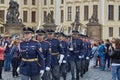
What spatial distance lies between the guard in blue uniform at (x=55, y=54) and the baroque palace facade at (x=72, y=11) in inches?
1782

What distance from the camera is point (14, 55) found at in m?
21.4

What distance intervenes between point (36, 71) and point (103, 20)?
168 feet

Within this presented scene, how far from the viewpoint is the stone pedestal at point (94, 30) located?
181ft

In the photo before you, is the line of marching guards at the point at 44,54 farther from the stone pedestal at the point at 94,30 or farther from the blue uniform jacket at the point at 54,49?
the stone pedestal at the point at 94,30

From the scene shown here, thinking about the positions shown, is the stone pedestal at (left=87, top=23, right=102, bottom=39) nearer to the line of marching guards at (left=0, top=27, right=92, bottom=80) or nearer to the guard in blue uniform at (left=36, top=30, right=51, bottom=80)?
the line of marching guards at (left=0, top=27, right=92, bottom=80)

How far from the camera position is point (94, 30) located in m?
56.8

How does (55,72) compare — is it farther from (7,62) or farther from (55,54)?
(7,62)

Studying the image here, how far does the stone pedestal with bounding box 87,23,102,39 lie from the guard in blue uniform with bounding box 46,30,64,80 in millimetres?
38852

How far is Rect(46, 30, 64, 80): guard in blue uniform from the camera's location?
619 inches

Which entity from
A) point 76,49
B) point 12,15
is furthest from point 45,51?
point 12,15

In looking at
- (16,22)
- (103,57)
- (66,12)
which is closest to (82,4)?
(66,12)

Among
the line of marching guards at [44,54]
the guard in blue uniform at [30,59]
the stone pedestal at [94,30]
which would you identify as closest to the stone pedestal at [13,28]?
the line of marching guards at [44,54]

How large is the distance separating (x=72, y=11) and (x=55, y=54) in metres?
50.5

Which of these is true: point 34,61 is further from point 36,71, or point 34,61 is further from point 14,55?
point 14,55
